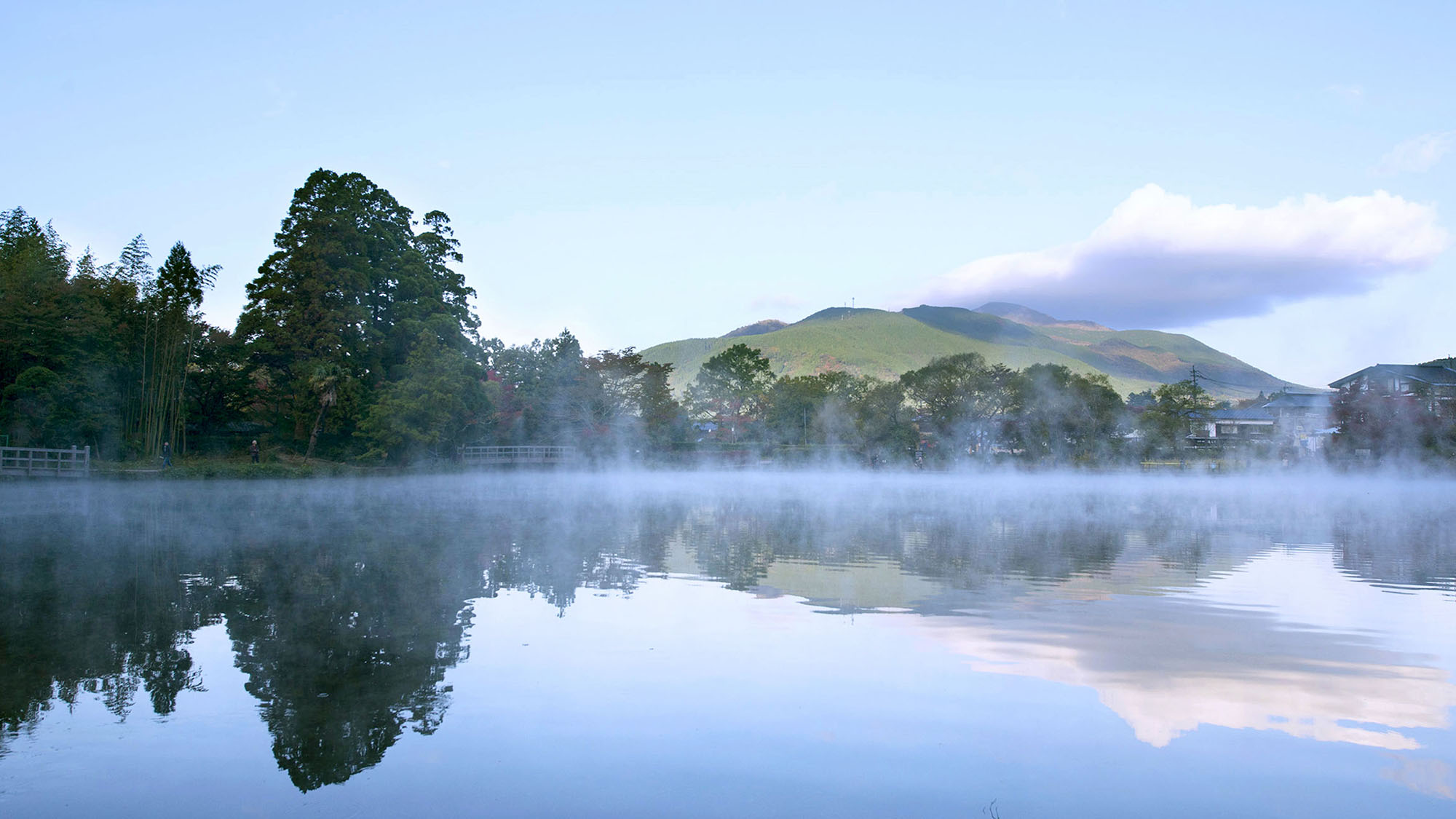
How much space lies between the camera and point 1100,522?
56.2 ft

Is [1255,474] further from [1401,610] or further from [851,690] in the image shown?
[851,690]

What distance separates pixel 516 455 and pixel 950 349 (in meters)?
115

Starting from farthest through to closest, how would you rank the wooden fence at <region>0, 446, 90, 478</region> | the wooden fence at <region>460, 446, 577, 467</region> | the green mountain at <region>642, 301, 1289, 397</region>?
the green mountain at <region>642, 301, 1289, 397</region>, the wooden fence at <region>460, 446, 577, 467</region>, the wooden fence at <region>0, 446, 90, 478</region>

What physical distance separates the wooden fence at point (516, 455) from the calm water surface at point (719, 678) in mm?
31573

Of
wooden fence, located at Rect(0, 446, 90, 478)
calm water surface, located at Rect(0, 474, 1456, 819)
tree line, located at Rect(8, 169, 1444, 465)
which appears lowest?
calm water surface, located at Rect(0, 474, 1456, 819)

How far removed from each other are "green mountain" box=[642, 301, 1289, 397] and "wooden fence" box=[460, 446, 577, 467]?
82.9m

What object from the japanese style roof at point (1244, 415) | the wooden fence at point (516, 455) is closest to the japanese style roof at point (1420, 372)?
the japanese style roof at point (1244, 415)

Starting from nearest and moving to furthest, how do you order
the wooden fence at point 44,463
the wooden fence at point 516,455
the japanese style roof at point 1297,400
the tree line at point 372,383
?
the wooden fence at point 44,463, the tree line at point 372,383, the wooden fence at point 516,455, the japanese style roof at point 1297,400

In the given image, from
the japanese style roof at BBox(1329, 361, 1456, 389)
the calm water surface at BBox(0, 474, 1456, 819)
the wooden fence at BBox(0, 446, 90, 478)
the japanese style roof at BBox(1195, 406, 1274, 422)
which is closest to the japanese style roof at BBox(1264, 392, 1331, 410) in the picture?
the japanese style roof at BBox(1195, 406, 1274, 422)

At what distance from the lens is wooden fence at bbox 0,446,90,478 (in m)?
26.0

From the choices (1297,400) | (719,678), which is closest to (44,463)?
(719,678)

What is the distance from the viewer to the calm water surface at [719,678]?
13.3 feet

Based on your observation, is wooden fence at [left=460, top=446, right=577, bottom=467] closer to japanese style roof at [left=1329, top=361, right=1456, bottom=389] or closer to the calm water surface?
the calm water surface

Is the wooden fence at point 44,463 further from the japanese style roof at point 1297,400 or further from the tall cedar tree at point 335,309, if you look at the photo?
the japanese style roof at point 1297,400
